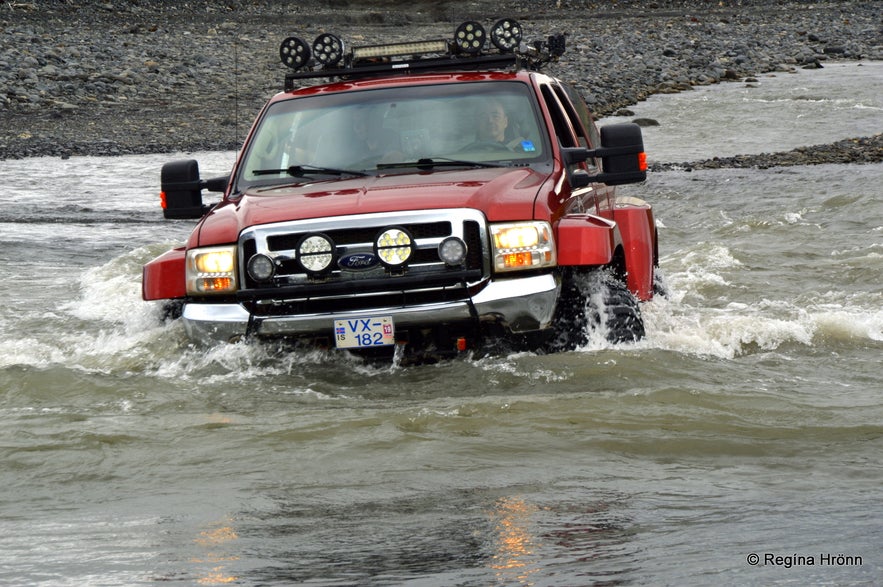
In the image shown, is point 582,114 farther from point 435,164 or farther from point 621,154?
point 435,164

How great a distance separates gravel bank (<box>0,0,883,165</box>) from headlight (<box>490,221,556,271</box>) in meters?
13.7

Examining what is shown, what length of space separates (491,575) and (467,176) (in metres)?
4.05

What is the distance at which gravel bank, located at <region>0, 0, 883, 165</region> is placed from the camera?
2705cm

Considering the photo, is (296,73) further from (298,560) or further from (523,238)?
(298,560)

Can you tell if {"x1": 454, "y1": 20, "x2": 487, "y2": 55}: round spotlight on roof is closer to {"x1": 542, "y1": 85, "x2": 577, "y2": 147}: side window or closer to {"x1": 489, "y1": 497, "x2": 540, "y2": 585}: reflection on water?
{"x1": 542, "y1": 85, "x2": 577, "y2": 147}: side window

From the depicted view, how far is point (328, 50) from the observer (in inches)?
388

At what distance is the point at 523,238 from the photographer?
7.48 metres

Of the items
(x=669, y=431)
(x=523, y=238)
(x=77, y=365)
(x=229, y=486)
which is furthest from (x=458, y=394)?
(x=77, y=365)

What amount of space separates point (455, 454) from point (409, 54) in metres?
4.54

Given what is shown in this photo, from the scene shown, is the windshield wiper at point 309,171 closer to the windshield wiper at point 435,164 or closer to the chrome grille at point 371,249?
the windshield wiper at point 435,164

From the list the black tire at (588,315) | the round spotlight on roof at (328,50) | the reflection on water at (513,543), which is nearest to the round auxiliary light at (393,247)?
the black tire at (588,315)

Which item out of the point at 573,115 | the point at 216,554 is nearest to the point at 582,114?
the point at 573,115

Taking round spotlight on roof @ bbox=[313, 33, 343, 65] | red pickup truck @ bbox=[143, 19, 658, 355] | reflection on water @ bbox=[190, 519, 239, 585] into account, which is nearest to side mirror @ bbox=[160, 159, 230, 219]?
red pickup truck @ bbox=[143, 19, 658, 355]

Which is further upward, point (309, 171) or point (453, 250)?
point (309, 171)
